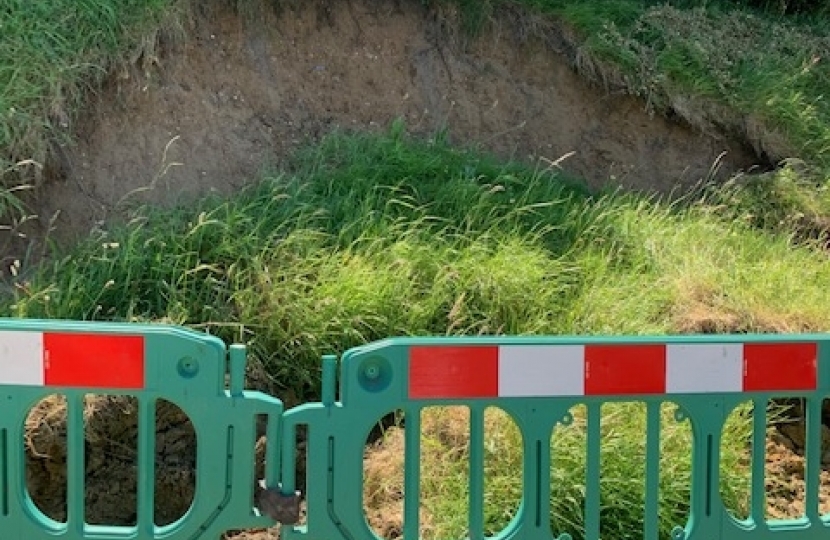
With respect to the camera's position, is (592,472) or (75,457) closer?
(75,457)

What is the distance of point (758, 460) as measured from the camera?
385cm

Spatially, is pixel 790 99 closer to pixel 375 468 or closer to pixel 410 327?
pixel 410 327

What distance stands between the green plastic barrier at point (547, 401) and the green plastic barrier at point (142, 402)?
0.54 feet

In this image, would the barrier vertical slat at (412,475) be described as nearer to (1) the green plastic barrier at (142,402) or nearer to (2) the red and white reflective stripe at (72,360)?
(1) the green plastic barrier at (142,402)

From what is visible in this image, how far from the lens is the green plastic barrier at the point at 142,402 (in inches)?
138

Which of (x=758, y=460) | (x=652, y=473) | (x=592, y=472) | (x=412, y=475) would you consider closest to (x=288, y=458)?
(x=412, y=475)

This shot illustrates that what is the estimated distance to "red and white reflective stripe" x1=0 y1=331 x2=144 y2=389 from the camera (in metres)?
3.50

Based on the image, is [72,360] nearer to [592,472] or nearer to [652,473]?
[592,472]

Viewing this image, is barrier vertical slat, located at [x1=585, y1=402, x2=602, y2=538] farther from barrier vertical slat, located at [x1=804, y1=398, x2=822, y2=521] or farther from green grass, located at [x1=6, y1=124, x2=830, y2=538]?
→ barrier vertical slat, located at [x1=804, y1=398, x2=822, y2=521]

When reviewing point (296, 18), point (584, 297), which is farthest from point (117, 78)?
point (584, 297)

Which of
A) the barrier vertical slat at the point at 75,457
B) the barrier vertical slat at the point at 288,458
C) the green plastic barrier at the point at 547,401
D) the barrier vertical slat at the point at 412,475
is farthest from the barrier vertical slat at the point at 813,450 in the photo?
the barrier vertical slat at the point at 75,457

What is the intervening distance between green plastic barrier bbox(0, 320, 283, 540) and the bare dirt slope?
2.47m

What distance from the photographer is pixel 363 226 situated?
231 inches

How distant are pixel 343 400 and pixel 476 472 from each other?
462mm
